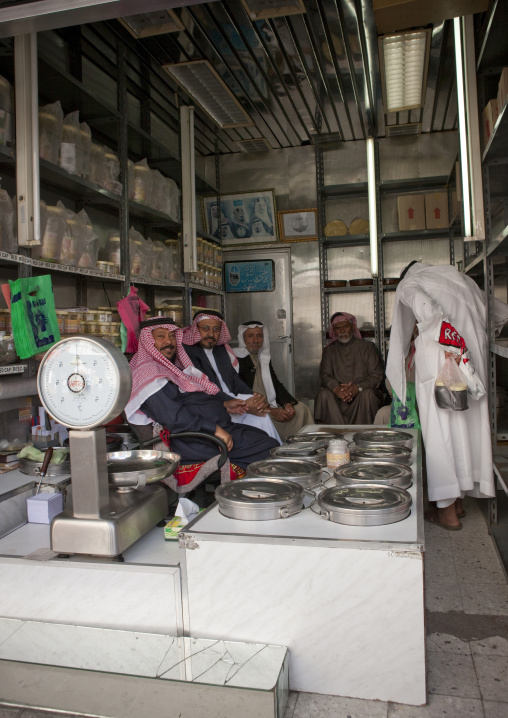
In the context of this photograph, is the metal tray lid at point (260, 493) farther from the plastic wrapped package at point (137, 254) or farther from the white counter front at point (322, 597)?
the plastic wrapped package at point (137, 254)

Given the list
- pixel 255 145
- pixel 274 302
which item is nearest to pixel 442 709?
pixel 274 302

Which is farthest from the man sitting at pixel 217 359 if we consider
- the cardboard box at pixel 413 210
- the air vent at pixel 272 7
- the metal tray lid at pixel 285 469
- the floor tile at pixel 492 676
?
the cardboard box at pixel 413 210

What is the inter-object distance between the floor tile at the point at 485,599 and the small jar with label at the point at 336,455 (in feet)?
2.87

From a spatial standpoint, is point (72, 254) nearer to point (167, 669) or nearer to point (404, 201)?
point (167, 669)

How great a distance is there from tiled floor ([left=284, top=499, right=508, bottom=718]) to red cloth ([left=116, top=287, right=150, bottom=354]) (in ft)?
7.02

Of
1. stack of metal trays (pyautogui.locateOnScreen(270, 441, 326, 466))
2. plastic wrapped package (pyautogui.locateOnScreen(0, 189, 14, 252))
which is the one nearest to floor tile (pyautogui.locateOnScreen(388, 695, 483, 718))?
stack of metal trays (pyautogui.locateOnScreen(270, 441, 326, 466))

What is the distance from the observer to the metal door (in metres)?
6.62

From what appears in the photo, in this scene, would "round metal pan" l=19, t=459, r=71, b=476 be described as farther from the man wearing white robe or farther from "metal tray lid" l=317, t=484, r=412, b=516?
the man wearing white robe

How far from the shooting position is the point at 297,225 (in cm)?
649

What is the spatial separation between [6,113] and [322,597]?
8.61ft

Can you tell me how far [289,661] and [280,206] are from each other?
562cm

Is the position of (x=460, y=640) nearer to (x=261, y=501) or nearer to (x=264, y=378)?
(x=261, y=501)

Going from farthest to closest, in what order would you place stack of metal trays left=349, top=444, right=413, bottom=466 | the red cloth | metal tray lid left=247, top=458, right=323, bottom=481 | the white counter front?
the red cloth < stack of metal trays left=349, top=444, right=413, bottom=466 < metal tray lid left=247, top=458, right=323, bottom=481 < the white counter front

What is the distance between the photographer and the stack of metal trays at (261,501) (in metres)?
1.73
